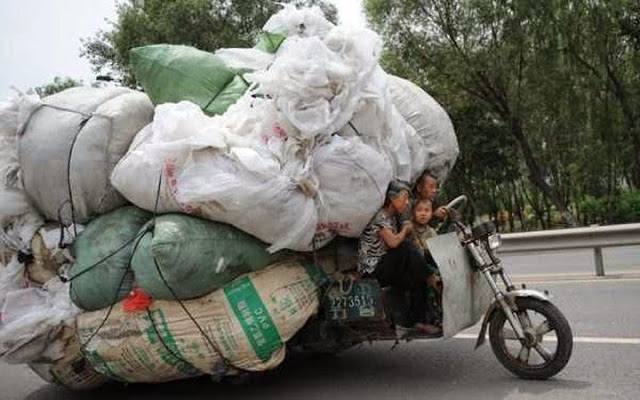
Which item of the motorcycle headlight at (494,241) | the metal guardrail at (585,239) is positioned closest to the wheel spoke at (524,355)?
the motorcycle headlight at (494,241)

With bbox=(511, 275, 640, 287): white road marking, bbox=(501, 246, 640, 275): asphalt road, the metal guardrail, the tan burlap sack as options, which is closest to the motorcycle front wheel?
the tan burlap sack

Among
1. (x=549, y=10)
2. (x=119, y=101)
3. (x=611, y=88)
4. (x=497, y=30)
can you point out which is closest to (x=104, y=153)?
(x=119, y=101)

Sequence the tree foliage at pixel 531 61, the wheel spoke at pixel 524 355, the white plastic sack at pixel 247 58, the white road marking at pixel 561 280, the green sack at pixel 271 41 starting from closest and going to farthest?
the wheel spoke at pixel 524 355
the white plastic sack at pixel 247 58
the green sack at pixel 271 41
the white road marking at pixel 561 280
the tree foliage at pixel 531 61

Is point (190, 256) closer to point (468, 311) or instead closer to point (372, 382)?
point (372, 382)

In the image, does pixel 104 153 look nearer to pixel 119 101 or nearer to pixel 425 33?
pixel 119 101

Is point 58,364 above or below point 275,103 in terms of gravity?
below

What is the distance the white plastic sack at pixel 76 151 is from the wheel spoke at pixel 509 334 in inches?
92.9

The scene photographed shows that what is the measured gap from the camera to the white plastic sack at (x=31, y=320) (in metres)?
Answer: 3.91

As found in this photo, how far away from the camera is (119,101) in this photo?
420 cm

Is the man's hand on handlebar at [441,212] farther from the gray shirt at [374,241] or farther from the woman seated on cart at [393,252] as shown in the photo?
the gray shirt at [374,241]

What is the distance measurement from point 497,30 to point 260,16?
642 centimetres

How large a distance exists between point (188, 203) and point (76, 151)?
841 millimetres

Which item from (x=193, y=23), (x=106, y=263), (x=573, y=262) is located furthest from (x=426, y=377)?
(x=193, y=23)

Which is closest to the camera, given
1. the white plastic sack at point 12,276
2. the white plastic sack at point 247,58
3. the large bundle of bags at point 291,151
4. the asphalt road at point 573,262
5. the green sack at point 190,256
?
the green sack at point 190,256
